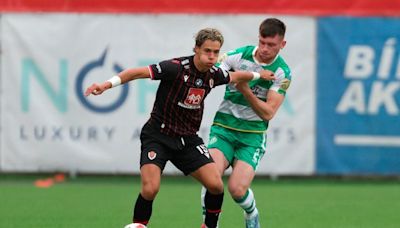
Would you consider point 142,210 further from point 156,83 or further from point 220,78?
point 156,83

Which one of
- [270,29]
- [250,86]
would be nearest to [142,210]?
[250,86]

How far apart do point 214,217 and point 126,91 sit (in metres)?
6.43

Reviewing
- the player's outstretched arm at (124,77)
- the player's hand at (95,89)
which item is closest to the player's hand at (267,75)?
the player's outstretched arm at (124,77)

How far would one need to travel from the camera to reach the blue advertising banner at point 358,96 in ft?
48.8

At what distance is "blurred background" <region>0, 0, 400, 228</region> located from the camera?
1488 cm

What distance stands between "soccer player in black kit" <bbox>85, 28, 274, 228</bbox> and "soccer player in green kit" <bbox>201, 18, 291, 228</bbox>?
0.40m

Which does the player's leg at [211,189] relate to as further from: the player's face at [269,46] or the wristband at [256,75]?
the player's face at [269,46]

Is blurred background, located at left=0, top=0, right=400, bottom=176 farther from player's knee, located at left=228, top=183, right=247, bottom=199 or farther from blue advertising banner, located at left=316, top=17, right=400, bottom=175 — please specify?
player's knee, located at left=228, top=183, right=247, bottom=199

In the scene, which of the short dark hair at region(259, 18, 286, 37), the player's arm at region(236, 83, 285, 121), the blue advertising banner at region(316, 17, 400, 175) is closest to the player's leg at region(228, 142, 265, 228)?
the player's arm at region(236, 83, 285, 121)

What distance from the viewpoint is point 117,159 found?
1501 cm

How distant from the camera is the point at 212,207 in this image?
881 centimetres

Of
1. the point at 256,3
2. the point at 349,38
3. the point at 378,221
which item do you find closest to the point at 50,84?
the point at 256,3

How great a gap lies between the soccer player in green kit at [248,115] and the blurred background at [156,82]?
5.45 m

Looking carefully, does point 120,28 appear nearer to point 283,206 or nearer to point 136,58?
point 136,58
